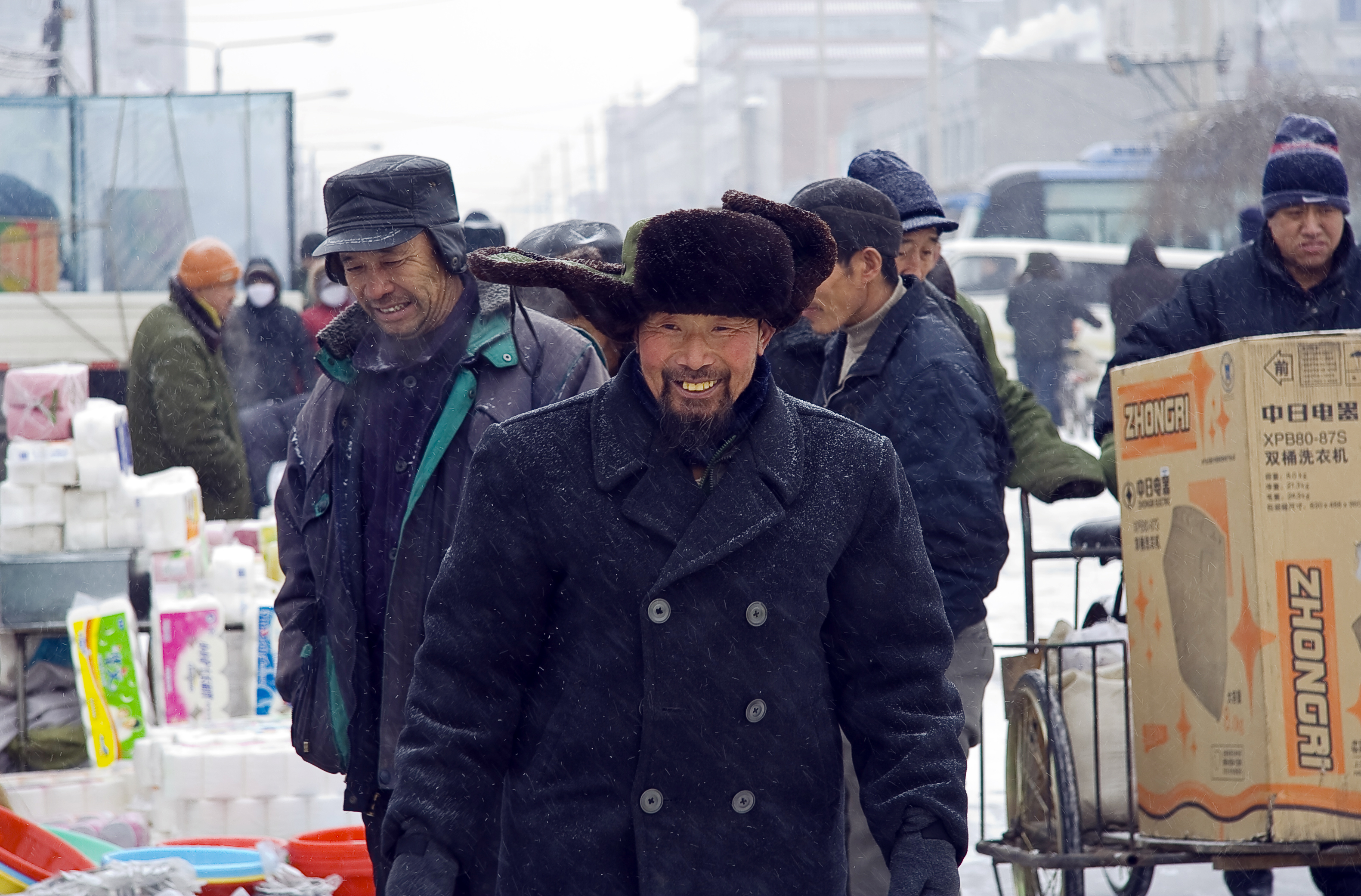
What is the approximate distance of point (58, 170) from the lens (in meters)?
13.5

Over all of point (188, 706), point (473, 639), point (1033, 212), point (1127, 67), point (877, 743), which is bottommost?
point (188, 706)

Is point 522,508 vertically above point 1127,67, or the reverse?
point 1127,67

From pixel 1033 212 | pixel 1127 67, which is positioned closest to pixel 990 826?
pixel 1033 212

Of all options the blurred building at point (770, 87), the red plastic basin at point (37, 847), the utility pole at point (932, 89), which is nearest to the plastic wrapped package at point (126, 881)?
the red plastic basin at point (37, 847)

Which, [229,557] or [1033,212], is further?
[1033,212]

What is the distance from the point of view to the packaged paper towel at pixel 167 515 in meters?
6.01

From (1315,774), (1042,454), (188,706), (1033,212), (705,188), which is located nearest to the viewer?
(1315,774)

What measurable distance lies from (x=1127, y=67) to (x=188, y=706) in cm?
2550

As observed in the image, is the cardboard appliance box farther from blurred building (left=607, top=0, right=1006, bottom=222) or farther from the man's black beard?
blurred building (left=607, top=0, right=1006, bottom=222)

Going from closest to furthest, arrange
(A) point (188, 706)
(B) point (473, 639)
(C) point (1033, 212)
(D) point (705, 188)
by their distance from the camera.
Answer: (B) point (473, 639), (A) point (188, 706), (C) point (1033, 212), (D) point (705, 188)

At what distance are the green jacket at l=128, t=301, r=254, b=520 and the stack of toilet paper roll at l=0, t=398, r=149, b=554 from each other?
72cm

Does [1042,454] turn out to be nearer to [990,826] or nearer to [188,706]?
[990,826]

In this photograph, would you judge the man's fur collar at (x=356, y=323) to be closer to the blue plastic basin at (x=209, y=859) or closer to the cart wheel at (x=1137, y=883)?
the blue plastic basin at (x=209, y=859)

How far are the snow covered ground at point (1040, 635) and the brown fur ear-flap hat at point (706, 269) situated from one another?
7.97 feet
